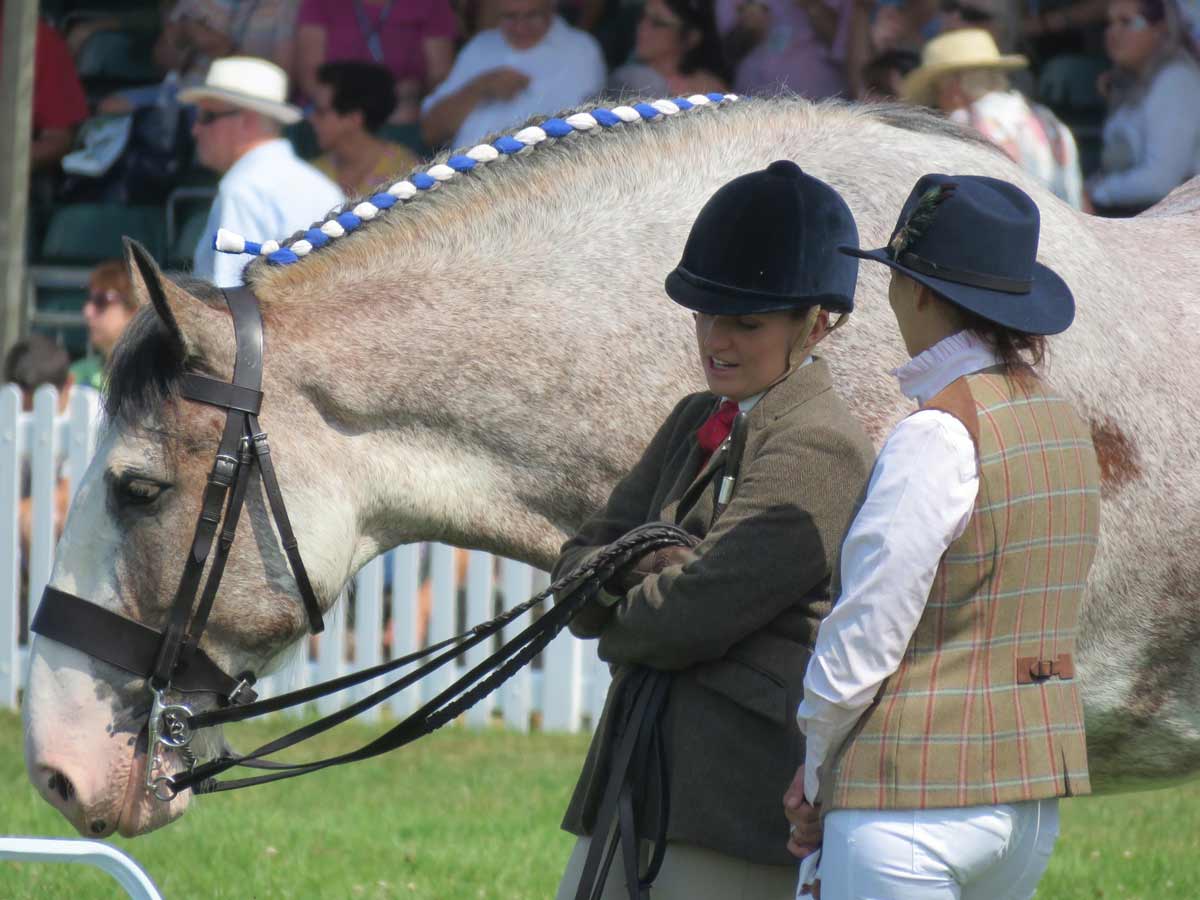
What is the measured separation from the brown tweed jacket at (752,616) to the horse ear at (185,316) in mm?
971

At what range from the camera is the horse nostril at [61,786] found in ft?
10.5

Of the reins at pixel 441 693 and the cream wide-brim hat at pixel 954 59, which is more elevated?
the cream wide-brim hat at pixel 954 59

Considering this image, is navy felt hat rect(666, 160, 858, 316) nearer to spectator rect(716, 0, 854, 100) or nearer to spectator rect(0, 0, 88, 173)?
spectator rect(716, 0, 854, 100)

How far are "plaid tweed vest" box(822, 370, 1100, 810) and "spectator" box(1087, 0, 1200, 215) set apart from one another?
5919 millimetres

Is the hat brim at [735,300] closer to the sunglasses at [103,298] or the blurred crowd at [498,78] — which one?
the blurred crowd at [498,78]

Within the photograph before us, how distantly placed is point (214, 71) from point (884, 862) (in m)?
6.45

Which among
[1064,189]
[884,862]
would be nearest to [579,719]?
[1064,189]

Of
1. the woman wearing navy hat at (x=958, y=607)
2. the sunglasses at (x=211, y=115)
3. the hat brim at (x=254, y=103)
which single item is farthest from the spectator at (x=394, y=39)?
the woman wearing navy hat at (x=958, y=607)

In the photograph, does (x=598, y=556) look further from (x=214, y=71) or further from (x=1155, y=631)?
(x=214, y=71)

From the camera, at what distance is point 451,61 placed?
10078 millimetres

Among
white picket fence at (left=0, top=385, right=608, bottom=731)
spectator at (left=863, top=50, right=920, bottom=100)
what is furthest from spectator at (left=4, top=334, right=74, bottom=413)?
spectator at (left=863, top=50, right=920, bottom=100)

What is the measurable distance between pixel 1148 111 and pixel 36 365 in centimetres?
569

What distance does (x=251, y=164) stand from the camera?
7609 millimetres

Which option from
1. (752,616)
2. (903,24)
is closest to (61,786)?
(752,616)
